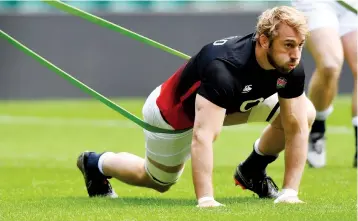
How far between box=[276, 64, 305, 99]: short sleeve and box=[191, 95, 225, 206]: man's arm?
444 mm

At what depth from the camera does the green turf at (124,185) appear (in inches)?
249

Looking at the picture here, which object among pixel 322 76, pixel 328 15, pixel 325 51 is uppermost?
pixel 328 15

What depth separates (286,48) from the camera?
638 centimetres

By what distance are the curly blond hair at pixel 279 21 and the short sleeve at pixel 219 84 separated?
31cm

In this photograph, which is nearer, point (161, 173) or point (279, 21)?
point (279, 21)

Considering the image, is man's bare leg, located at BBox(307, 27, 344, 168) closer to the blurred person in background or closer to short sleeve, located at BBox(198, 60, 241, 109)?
the blurred person in background

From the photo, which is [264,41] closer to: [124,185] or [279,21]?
[279,21]

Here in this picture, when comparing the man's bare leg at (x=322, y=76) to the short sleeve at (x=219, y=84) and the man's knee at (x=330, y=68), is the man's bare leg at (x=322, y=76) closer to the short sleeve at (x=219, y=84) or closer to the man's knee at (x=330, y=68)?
the man's knee at (x=330, y=68)

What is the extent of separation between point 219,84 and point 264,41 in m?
0.38

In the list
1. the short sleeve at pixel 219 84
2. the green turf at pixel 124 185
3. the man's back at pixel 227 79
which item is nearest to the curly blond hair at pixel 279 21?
the man's back at pixel 227 79

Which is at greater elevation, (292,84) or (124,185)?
(292,84)

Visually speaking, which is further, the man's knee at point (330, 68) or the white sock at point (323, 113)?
the white sock at point (323, 113)

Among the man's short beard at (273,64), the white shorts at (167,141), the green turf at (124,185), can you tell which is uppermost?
the man's short beard at (273,64)

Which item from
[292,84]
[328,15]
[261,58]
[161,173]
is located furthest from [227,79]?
[328,15]
